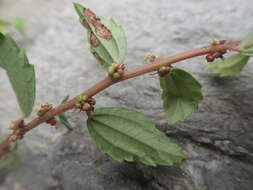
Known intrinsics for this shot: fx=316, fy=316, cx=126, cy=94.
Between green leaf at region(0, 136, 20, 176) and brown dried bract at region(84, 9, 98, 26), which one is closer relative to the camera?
brown dried bract at region(84, 9, 98, 26)

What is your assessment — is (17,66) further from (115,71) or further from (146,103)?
(146,103)

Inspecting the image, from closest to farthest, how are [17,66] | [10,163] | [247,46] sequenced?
[247,46], [17,66], [10,163]

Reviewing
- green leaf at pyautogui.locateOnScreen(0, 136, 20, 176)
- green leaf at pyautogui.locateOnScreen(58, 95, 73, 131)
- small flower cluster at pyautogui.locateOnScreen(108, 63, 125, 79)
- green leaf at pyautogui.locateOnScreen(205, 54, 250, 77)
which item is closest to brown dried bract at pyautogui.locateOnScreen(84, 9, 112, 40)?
small flower cluster at pyautogui.locateOnScreen(108, 63, 125, 79)

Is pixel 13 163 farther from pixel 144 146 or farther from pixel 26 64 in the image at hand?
pixel 144 146

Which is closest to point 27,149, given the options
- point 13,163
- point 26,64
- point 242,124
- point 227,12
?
point 13,163

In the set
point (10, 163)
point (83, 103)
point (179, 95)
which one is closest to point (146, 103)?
point (179, 95)

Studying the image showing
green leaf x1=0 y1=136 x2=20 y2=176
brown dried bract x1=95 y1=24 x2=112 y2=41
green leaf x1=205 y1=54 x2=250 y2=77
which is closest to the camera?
green leaf x1=205 y1=54 x2=250 y2=77

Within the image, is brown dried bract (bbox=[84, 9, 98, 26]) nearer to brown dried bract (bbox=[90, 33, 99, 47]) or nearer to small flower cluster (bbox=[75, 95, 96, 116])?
brown dried bract (bbox=[90, 33, 99, 47])
